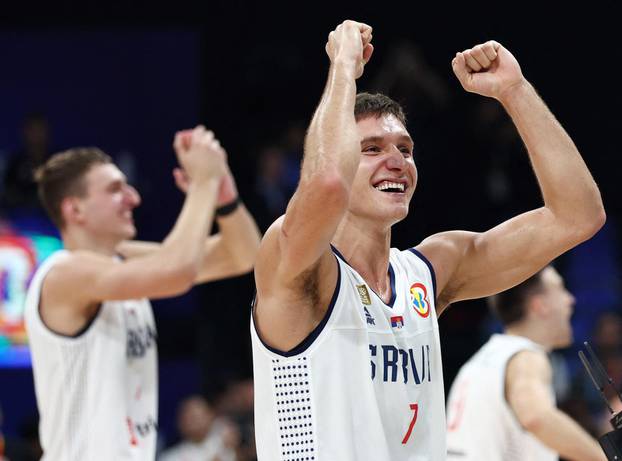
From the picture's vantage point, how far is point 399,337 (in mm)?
4152

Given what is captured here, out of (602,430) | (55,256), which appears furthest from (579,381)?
(55,256)

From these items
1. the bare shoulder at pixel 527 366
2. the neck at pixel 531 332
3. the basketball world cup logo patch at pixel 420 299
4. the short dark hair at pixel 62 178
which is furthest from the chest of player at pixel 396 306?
the short dark hair at pixel 62 178

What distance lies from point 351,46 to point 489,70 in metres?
0.75

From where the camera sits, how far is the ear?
21.3ft

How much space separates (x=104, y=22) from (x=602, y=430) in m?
7.20

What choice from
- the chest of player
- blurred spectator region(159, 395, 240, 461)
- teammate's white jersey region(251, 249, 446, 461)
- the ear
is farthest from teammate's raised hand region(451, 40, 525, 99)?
blurred spectator region(159, 395, 240, 461)

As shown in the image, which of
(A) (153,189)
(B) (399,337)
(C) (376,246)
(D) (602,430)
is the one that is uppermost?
(A) (153,189)

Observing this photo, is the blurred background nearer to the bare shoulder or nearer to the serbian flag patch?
the bare shoulder

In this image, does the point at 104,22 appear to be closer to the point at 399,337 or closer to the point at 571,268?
the point at 571,268

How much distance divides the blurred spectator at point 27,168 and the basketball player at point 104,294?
4.92m

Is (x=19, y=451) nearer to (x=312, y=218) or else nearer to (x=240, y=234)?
(x=240, y=234)

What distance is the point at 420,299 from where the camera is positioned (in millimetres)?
4383

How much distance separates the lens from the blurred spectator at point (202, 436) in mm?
10633

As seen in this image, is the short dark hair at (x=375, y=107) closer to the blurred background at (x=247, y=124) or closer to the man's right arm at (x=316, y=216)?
the man's right arm at (x=316, y=216)
